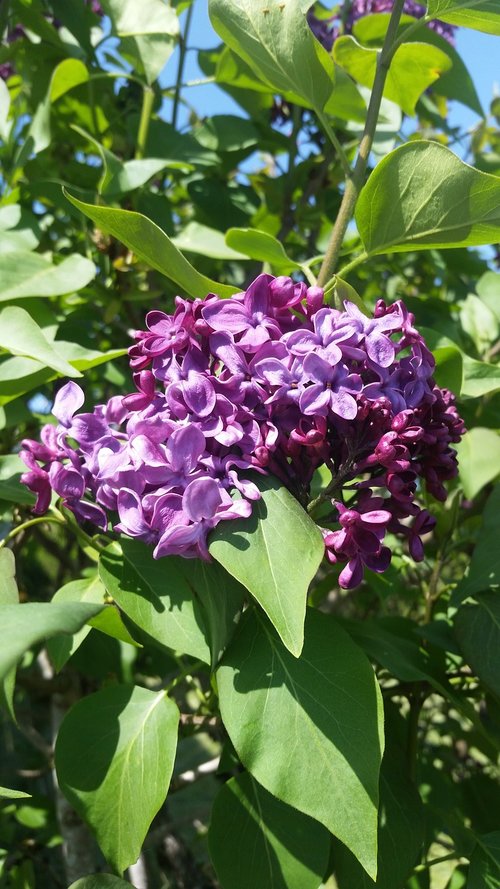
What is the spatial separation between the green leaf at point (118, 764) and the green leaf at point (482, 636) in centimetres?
37

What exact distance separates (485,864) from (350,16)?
188 centimetres

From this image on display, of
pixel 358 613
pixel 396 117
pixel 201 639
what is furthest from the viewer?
pixel 358 613

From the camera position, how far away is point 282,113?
76.2 inches

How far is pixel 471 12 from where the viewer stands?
1017 millimetres

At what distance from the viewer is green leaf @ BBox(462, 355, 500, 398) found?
117 cm

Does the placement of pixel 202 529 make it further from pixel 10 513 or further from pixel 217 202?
pixel 217 202

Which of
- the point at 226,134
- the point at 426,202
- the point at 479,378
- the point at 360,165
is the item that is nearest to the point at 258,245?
the point at 360,165

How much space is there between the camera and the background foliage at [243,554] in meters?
0.79

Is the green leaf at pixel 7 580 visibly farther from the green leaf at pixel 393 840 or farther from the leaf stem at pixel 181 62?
the leaf stem at pixel 181 62

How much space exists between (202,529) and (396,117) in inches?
42.1

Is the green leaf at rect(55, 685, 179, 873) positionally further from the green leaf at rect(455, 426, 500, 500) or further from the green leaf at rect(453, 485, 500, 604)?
the green leaf at rect(455, 426, 500, 500)

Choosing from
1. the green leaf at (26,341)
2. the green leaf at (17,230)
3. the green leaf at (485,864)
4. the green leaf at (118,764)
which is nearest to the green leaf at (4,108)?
the green leaf at (17,230)

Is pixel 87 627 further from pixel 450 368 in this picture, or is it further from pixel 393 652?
pixel 450 368

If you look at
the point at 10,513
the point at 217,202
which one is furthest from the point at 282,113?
the point at 10,513
